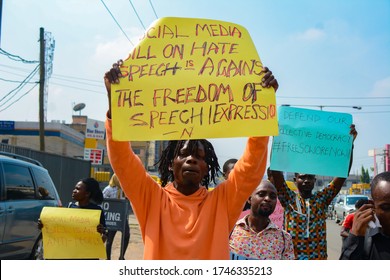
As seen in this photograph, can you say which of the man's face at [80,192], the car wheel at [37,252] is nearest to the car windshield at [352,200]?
the car wheel at [37,252]

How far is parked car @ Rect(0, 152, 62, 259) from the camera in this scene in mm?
5832

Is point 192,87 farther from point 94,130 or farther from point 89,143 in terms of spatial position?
point 94,130

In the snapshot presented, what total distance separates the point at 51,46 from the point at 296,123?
2081 centimetres

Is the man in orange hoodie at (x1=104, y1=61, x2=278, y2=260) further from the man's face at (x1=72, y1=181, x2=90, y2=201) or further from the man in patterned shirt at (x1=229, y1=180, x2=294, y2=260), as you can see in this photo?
the man's face at (x1=72, y1=181, x2=90, y2=201)

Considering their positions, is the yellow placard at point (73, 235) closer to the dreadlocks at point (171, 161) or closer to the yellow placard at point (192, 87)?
the dreadlocks at point (171, 161)

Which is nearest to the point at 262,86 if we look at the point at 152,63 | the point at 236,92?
the point at 236,92

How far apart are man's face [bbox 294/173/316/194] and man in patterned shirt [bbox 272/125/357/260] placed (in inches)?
2.8

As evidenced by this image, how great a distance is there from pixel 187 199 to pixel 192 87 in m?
0.63

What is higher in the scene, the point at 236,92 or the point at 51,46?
the point at 51,46

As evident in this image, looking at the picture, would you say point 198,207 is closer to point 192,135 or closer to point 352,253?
point 192,135

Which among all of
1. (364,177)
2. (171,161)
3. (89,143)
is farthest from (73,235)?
(364,177)

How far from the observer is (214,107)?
93.7 inches

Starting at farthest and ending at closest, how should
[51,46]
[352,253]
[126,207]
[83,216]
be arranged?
[51,46] → [126,207] → [83,216] → [352,253]

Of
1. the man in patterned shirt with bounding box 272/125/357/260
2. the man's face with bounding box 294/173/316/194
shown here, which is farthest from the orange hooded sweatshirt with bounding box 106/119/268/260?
the man's face with bounding box 294/173/316/194
